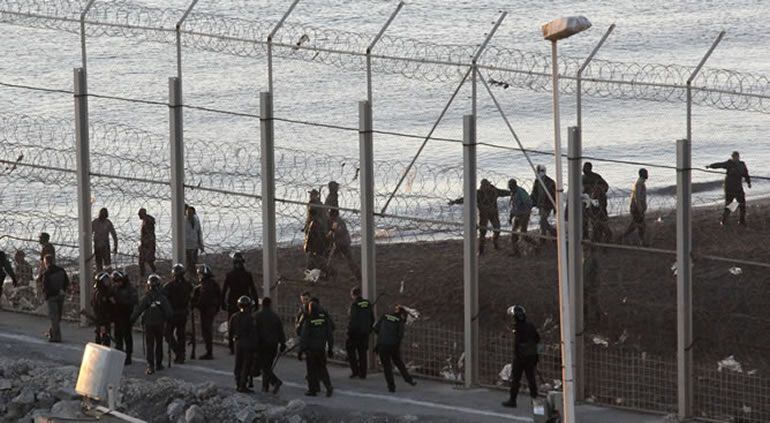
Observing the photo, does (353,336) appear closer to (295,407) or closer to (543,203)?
(295,407)

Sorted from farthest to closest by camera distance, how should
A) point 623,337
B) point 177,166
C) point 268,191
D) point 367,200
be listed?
point 177,166, point 268,191, point 623,337, point 367,200

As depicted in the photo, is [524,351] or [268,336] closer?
[524,351]

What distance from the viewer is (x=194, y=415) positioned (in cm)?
2466

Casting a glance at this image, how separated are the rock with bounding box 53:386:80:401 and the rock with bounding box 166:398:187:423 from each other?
1.14 m

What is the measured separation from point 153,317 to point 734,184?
8.60 meters

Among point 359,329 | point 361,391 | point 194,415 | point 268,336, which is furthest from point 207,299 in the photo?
point 194,415

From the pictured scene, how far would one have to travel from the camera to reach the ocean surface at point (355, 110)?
37.5 metres

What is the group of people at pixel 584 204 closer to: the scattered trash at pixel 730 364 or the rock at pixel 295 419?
the scattered trash at pixel 730 364

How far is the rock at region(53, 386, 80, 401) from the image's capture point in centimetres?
2553

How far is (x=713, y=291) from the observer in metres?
28.8

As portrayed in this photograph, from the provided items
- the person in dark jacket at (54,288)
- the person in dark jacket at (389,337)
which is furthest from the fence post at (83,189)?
the person in dark jacket at (389,337)

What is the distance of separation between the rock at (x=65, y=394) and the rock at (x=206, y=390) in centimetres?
137

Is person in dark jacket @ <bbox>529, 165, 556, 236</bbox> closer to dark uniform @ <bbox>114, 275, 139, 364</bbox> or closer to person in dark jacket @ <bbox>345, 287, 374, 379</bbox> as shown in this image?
person in dark jacket @ <bbox>345, 287, 374, 379</bbox>

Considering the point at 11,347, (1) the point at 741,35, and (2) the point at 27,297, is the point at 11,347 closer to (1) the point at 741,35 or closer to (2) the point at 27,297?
(2) the point at 27,297
